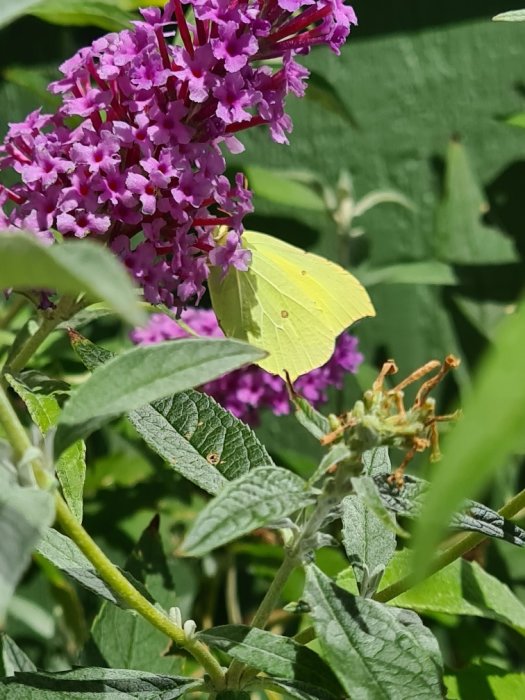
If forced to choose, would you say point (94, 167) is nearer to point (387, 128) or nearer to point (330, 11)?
point (330, 11)

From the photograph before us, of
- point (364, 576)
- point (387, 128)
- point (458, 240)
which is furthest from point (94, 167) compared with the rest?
point (387, 128)

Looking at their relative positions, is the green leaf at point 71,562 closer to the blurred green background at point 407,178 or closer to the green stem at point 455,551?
the green stem at point 455,551

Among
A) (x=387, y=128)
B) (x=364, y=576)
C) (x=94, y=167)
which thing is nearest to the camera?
(x=364, y=576)

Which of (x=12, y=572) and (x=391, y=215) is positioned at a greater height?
(x=12, y=572)

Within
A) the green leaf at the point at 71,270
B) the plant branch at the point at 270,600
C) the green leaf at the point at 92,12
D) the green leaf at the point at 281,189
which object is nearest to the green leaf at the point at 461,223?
the green leaf at the point at 281,189

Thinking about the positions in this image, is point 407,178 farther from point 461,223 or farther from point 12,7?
point 12,7
